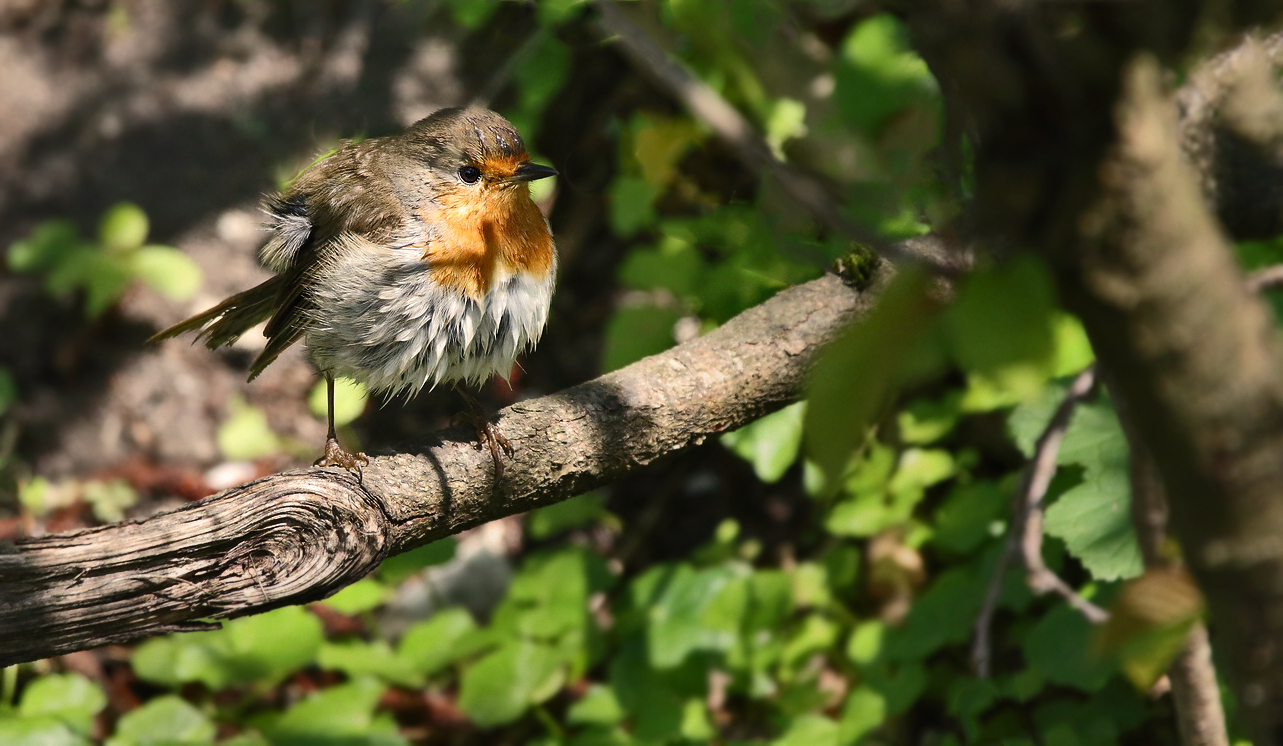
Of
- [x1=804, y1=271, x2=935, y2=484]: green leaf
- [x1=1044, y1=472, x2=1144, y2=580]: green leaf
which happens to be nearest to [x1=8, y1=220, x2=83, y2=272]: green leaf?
[x1=1044, y1=472, x2=1144, y2=580]: green leaf

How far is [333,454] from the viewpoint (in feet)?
8.02

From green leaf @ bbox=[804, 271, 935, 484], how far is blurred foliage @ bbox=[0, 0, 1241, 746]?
1324mm

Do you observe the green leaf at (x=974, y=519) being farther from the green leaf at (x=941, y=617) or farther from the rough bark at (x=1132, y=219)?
the rough bark at (x=1132, y=219)

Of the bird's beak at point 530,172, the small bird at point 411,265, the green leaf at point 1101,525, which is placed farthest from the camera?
the bird's beak at point 530,172

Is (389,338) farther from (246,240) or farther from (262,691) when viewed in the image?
(246,240)

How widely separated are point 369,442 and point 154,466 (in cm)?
90

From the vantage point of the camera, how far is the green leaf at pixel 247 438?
14.2 feet

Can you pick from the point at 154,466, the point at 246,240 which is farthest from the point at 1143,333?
the point at 246,240

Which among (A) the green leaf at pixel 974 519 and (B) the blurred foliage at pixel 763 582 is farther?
(A) the green leaf at pixel 974 519

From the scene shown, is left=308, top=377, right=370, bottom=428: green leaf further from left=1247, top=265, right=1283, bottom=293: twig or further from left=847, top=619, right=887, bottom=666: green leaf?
left=1247, top=265, right=1283, bottom=293: twig

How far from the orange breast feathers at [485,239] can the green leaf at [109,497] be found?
2.23 meters

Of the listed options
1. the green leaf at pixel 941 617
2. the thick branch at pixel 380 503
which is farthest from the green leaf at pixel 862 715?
the thick branch at pixel 380 503

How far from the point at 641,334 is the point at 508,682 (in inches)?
41.2

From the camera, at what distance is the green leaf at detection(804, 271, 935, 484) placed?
0.72 metres
